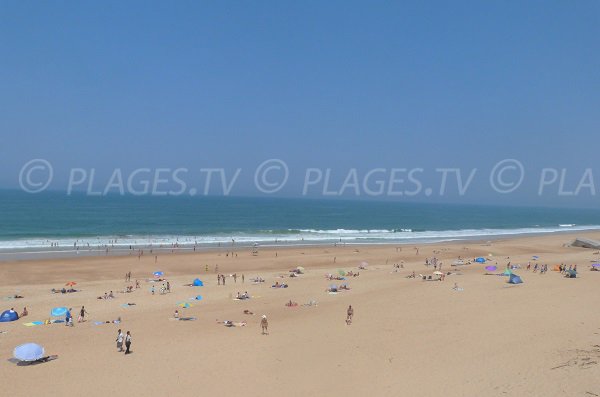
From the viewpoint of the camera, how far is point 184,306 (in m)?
22.6

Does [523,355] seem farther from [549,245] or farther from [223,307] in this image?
[549,245]

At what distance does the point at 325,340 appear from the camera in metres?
16.8

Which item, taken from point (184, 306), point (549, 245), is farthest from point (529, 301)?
point (549, 245)

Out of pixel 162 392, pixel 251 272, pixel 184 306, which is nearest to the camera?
pixel 162 392

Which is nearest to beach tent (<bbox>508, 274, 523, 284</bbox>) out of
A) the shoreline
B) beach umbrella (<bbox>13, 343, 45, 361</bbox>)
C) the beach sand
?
the beach sand

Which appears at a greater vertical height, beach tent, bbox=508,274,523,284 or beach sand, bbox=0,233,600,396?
beach tent, bbox=508,274,523,284

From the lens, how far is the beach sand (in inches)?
501

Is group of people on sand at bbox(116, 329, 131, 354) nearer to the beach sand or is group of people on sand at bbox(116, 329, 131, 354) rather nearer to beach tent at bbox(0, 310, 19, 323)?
the beach sand

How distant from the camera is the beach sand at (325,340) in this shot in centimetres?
1273

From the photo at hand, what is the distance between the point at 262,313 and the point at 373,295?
252 inches

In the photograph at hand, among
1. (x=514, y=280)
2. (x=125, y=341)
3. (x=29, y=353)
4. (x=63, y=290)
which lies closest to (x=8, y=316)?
(x=63, y=290)

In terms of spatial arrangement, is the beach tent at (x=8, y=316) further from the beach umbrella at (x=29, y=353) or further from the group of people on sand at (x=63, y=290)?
the beach umbrella at (x=29, y=353)

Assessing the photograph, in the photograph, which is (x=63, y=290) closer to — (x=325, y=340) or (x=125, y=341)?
(x=125, y=341)

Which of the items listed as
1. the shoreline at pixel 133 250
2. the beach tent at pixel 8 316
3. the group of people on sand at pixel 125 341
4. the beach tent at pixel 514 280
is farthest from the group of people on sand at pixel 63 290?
the beach tent at pixel 514 280
